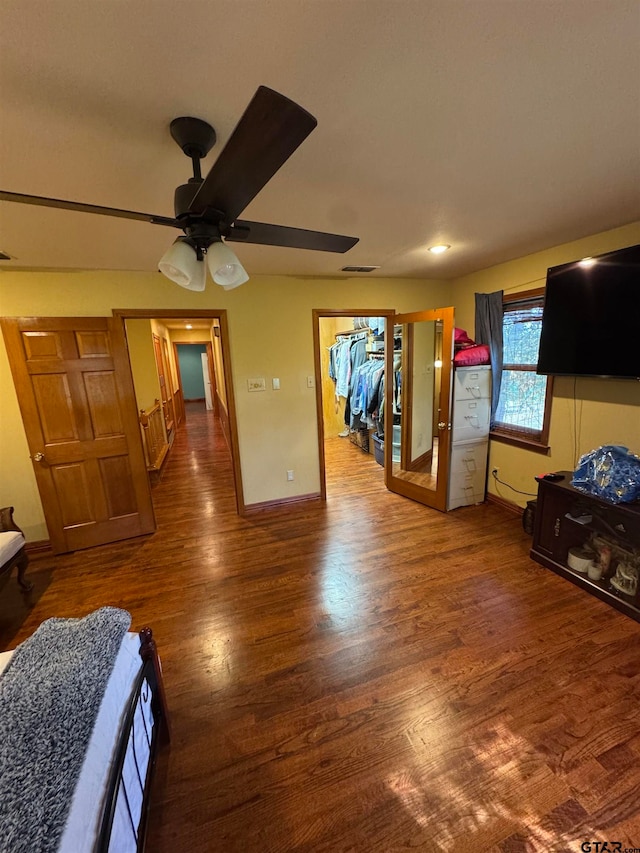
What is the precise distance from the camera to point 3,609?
2.35m

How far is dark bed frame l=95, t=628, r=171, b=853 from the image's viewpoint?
2.75 ft

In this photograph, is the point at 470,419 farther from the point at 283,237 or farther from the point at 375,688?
the point at 283,237

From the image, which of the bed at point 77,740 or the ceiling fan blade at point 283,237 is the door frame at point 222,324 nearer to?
the ceiling fan blade at point 283,237

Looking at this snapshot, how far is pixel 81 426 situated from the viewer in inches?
113

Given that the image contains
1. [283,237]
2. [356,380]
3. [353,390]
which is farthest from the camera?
[353,390]

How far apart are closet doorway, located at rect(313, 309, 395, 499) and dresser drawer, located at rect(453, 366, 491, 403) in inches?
42.0

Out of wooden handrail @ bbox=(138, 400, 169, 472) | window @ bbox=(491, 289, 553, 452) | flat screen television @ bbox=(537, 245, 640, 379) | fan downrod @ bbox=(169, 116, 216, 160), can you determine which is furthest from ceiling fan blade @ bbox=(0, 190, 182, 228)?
wooden handrail @ bbox=(138, 400, 169, 472)

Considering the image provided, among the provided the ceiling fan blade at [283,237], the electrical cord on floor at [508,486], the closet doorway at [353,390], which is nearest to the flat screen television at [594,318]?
the electrical cord on floor at [508,486]

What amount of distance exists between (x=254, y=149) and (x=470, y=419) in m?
3.06

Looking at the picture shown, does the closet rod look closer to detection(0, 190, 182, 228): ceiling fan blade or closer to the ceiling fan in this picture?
the ceiling fan

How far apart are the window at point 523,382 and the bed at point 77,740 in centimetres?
333

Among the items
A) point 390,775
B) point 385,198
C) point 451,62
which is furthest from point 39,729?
point 385,198

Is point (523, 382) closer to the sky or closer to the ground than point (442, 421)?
closer to the sky

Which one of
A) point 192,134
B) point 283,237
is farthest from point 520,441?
point 192,134
